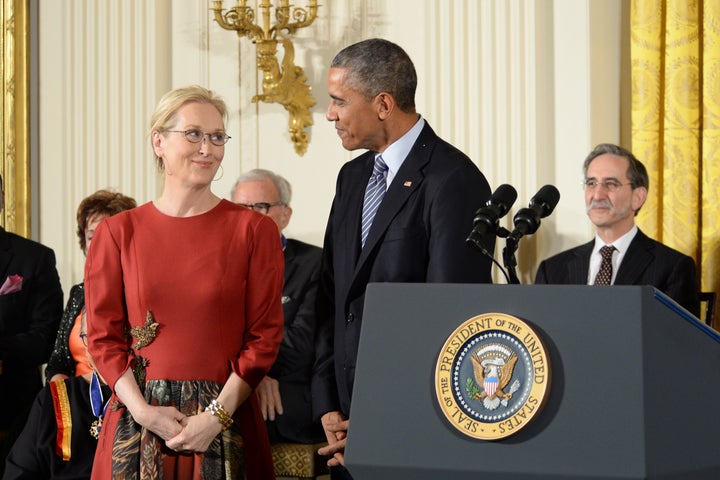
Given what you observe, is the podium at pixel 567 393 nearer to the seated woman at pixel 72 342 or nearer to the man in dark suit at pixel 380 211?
the man in dark suit at pixel 380 211

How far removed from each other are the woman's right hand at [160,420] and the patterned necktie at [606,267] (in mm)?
2225

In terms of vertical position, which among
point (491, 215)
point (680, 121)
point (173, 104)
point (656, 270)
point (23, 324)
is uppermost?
point (680, 121)

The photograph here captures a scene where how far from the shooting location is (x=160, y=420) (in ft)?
8.81

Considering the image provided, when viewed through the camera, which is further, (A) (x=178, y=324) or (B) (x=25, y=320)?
(B) (x=25, y=320)

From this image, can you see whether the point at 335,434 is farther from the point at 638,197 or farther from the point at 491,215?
the point at 638,197

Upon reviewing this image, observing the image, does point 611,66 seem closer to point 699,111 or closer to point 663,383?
point 699,111

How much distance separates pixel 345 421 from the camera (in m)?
2.98

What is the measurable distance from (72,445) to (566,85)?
259cm

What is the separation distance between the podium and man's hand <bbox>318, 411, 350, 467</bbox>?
0.94m

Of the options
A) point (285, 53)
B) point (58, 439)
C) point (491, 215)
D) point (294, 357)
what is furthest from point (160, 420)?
point (285, 53)

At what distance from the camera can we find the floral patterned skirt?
2.70 metres

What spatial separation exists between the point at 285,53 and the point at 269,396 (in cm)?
196

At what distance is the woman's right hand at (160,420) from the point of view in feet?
8.80

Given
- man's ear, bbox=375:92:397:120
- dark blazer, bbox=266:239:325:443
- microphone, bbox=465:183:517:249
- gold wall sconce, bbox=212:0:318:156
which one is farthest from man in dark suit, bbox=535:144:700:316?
microphone, bbox=465:183:517:249
